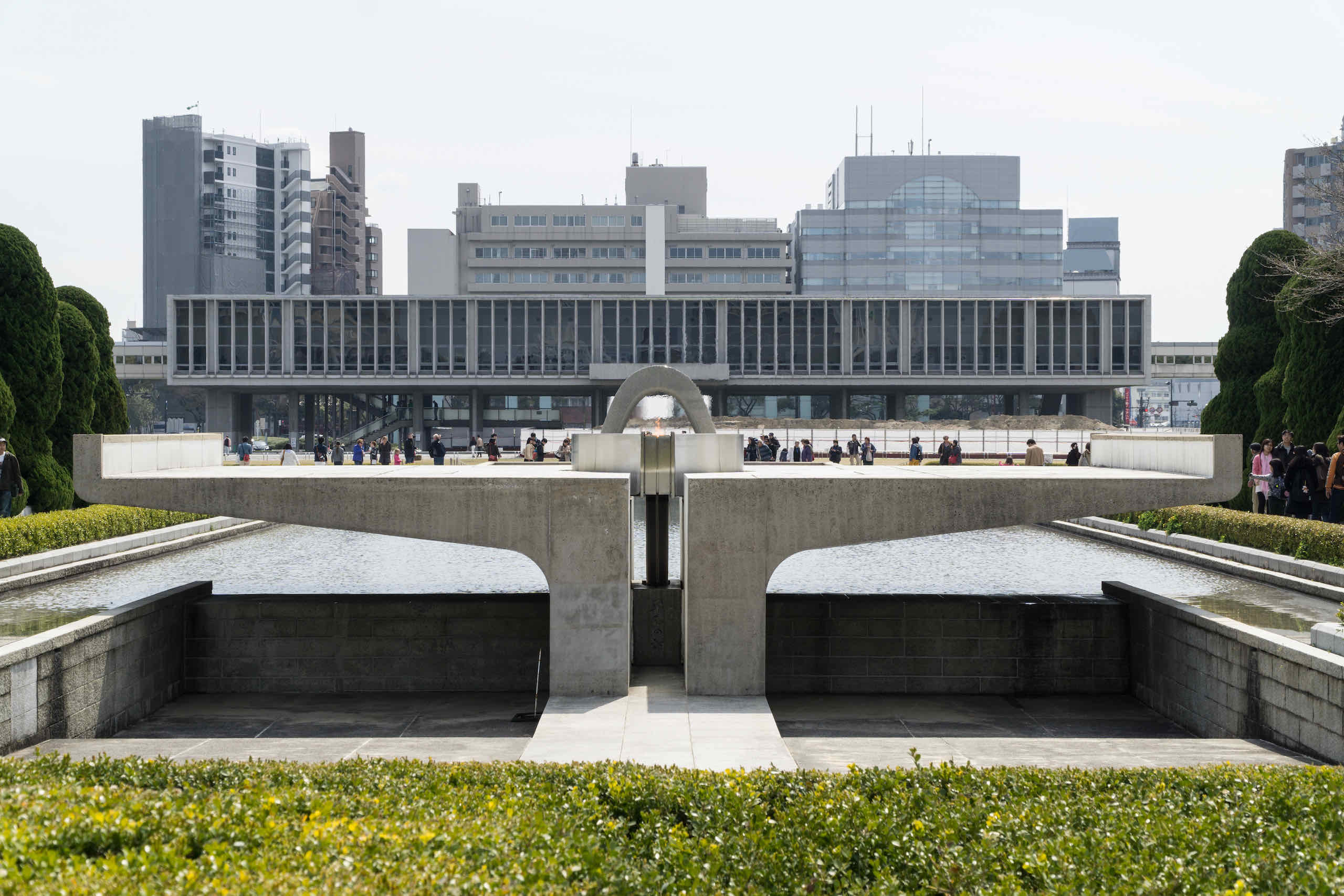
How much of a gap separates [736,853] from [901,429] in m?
61.4

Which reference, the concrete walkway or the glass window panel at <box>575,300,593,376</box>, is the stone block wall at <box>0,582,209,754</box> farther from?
the glass window panel at <box>575,300,593,376</box>

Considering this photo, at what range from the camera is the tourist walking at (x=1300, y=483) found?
20.6 m

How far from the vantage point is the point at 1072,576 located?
21.5 metres

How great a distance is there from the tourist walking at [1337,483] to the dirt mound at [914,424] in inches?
1768

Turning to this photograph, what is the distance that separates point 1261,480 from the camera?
22.9m

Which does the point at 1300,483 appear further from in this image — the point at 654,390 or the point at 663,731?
the point at 663,731

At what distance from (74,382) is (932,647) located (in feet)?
70.4

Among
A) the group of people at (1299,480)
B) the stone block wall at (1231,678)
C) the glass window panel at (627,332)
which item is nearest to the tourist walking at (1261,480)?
the group of people at (1299,480)

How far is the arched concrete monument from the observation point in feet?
67.8

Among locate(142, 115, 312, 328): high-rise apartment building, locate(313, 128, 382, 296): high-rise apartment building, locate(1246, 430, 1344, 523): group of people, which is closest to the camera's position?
locate(1246, 430, 1344, 523): group of people

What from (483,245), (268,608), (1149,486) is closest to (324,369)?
(483,245)

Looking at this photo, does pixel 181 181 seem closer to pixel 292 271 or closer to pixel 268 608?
pixel 292 271

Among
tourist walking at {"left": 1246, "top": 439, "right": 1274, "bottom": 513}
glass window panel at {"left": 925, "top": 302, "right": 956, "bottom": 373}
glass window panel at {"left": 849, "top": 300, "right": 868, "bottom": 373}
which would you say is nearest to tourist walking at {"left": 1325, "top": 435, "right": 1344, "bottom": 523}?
tourist walking at {"left": 1246, "top": 439, "right": 1274, "bottom": 513}

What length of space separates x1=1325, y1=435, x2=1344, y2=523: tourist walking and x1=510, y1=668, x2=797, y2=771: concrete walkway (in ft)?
42.4
